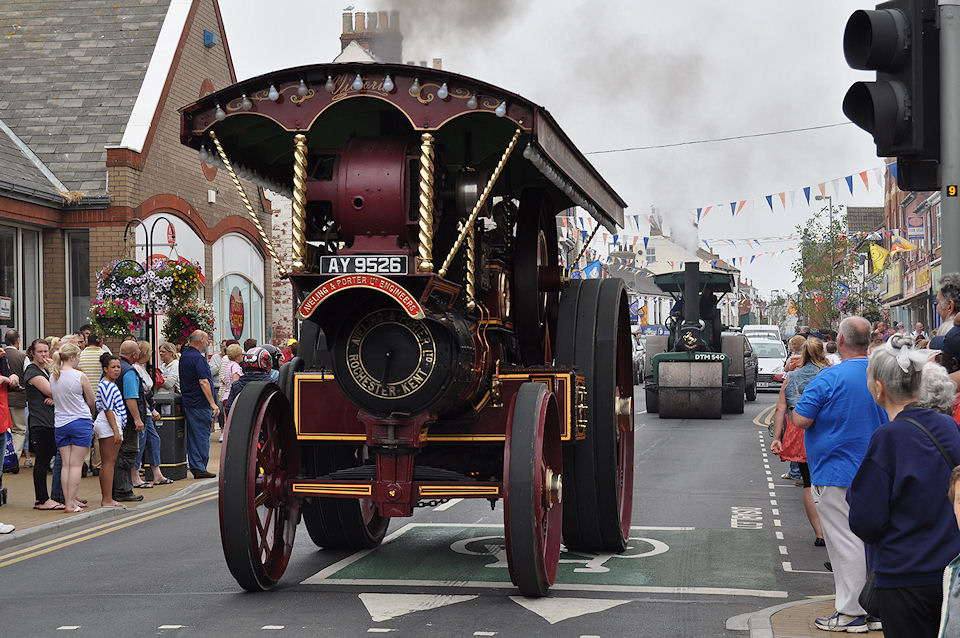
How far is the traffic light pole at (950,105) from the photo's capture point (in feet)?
15.6

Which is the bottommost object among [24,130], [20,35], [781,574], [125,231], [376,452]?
[781,574]

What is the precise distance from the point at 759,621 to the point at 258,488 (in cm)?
304

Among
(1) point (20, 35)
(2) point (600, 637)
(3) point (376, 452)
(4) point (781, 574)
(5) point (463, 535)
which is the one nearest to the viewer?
(2) point (600, 637)

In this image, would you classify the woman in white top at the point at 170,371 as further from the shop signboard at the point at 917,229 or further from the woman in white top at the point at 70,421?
the shop signboard at the point at 917,229

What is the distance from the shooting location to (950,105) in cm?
476

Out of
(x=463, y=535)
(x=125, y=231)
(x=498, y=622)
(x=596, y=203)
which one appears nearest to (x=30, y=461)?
(x=125, y=231)

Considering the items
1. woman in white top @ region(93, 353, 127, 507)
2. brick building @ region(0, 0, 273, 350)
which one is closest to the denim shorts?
woman in white top @ region(93, 353, 127, 507)

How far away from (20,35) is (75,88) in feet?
7.94

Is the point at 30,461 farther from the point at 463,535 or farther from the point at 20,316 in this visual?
the point at 463,535

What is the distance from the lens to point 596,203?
8781 mm

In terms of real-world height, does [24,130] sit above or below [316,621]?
above

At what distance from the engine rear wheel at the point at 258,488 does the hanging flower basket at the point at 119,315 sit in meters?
9.04

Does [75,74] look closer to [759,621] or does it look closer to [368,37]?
[368,37]

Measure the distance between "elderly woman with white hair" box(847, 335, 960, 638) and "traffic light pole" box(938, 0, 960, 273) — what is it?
2.87 feet
